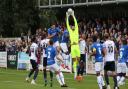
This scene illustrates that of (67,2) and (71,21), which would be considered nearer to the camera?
(71,21)

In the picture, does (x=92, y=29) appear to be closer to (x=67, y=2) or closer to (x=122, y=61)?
(x=67, y=2)

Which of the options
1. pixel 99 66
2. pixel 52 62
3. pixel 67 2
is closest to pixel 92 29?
pixel 67 2

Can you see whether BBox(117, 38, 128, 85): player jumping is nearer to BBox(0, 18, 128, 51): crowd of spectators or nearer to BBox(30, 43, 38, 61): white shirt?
BBox(30, 43, 38, 61): white shirt

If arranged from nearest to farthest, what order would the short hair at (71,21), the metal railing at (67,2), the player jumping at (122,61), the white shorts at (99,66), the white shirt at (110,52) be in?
the white shirt at (110,52) → the white shorts at (99,66) → the player jumping at (122,61) → the short hair at (71,21) → the metal railing at (67,2)

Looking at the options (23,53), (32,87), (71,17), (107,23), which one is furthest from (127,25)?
(32,87)

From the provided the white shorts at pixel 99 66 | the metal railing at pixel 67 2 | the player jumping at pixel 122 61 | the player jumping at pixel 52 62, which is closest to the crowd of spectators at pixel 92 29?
the metal railing at pixel 67 2

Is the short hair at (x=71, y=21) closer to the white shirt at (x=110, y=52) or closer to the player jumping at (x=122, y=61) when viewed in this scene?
the player jumping at (x=122, y=61)

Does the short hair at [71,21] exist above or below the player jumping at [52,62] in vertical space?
above

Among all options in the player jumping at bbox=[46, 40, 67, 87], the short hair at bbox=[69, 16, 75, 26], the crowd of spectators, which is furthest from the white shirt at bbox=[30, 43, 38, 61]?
the crowd of spectators

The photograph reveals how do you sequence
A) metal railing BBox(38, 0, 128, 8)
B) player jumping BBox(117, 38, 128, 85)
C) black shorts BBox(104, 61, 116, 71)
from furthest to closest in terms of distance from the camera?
1. metal railing BBox(38, 0, 128, 8)
2. player jumping BBox(117, 38, 128, 85)
3. black shorts BBox(104, 61, 116, 71)

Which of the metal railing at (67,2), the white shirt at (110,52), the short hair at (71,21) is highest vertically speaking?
the metal railing at (67,2)

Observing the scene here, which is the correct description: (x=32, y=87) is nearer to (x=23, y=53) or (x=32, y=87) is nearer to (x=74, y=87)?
(x=74, y=87)

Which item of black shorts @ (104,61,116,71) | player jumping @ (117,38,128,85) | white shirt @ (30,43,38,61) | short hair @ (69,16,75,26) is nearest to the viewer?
black shorts @ (104,61,116,71)

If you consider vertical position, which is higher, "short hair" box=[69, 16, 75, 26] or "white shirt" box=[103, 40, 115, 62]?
"short hair" box=[69, 16, 75, 26]
